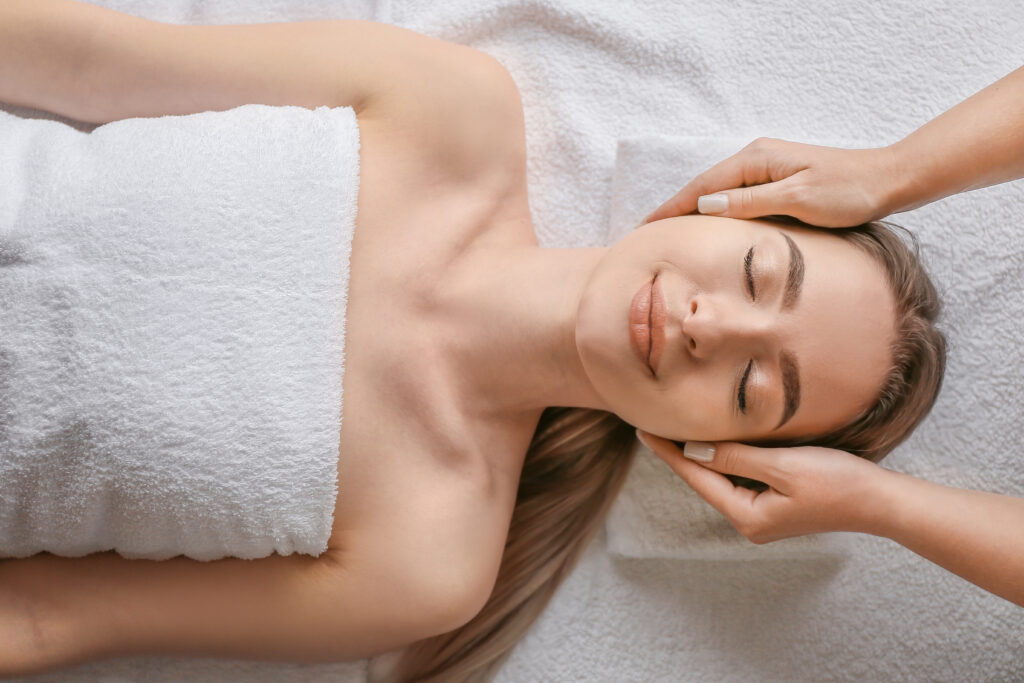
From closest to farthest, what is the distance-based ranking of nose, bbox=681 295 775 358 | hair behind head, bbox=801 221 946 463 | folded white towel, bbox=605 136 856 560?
nose, bbox=681 295 775 358, hair behind head, bbox=801 221 946 463, folded white towel, bbox=605 136 856 560

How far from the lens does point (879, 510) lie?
3.71 ft

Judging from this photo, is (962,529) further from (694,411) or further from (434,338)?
(434,338)

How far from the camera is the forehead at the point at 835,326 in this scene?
1082mm

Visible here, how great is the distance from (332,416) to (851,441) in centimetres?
81

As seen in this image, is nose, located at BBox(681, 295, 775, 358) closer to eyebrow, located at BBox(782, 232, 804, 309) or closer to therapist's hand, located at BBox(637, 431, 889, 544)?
eyebrow, located at BBox(782, 232, 804, 309)

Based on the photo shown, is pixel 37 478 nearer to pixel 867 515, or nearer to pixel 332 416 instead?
pixel 332 416

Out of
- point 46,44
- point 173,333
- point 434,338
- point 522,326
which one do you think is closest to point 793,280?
point 522,326

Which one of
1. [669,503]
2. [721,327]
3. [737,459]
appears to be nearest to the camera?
[721,327]

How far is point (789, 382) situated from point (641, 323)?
230 millimetres

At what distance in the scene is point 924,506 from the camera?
3.69 ft

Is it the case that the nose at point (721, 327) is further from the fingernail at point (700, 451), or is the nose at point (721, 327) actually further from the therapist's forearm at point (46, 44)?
the therapist's forearm at point (46, 44)

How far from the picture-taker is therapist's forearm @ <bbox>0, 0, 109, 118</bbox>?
117 centimetres

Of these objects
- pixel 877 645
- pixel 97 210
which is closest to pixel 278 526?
pixel 97 210

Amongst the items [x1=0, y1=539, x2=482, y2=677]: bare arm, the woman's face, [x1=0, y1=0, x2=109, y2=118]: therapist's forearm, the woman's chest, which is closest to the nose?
the woman's face
